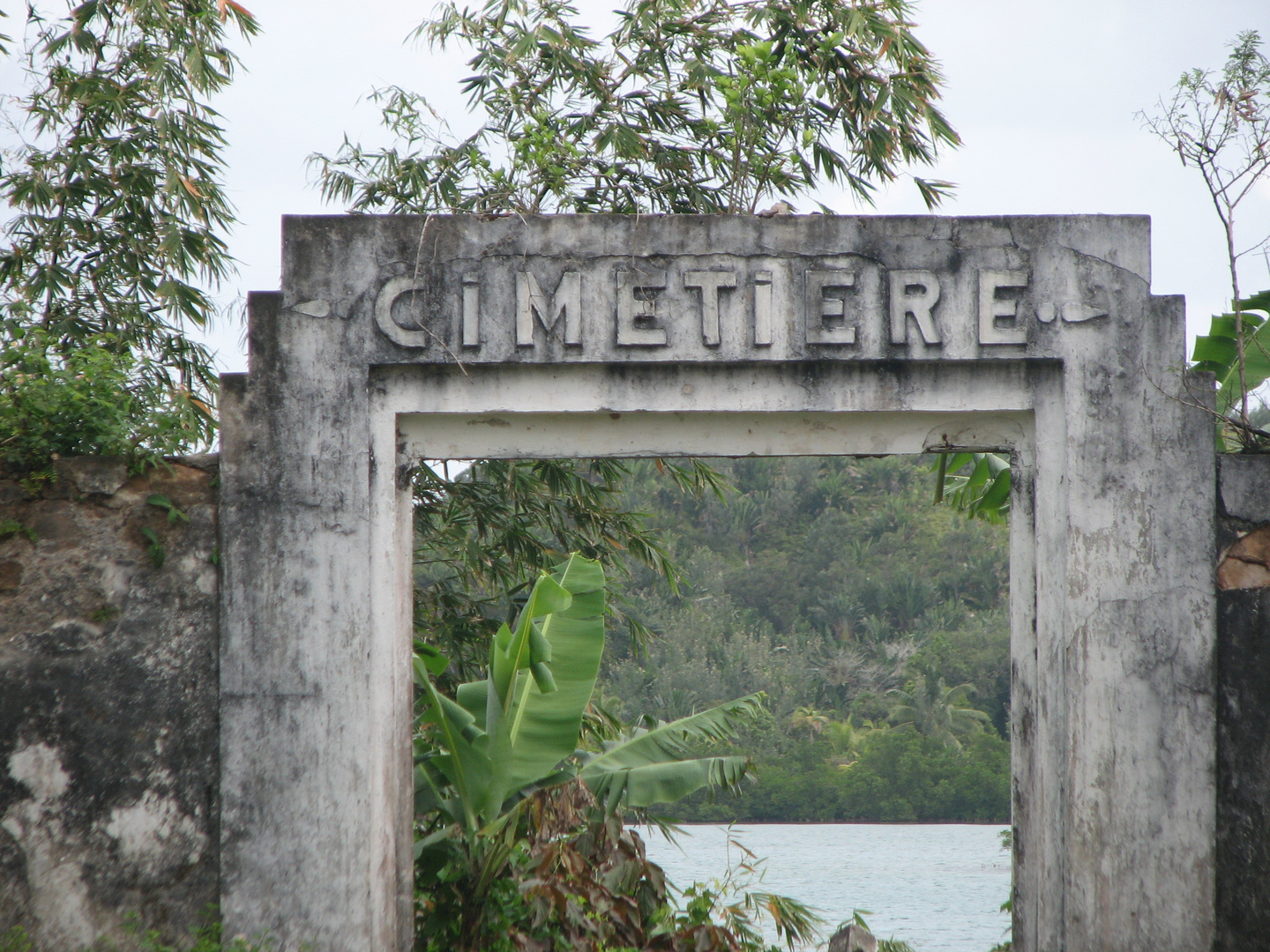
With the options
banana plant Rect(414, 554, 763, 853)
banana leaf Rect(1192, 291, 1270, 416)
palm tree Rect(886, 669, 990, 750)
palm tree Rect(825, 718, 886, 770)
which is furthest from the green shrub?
palm tree Rect(886, 669, 990, 750)

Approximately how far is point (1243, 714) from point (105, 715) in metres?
3.87

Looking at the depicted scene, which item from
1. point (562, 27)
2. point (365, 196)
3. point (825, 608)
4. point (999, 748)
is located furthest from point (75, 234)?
point (825, 608)

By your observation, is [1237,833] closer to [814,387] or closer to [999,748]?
[814,387]

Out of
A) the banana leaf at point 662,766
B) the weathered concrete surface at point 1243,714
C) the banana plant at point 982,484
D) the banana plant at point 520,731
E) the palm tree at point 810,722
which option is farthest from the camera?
the palm tree at point 810,722

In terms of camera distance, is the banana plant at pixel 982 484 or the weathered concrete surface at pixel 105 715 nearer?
the weathered concrete surface at pixel 105 715

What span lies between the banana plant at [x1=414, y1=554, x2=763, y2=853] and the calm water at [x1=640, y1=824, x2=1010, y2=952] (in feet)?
2.95

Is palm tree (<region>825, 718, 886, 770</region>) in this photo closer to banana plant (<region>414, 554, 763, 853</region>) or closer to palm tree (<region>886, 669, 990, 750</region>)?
palm tree (<region>886, 669, 990, 750</region>)

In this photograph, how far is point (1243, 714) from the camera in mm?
3826

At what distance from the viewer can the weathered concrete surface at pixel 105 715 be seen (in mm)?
3834

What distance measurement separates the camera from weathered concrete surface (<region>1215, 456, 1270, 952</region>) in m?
3.78

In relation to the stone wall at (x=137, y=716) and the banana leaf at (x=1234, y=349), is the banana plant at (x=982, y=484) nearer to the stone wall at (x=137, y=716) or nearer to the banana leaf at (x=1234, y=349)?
the banana leaf at (x=1234, y=349)

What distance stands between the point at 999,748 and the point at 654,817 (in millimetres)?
21218

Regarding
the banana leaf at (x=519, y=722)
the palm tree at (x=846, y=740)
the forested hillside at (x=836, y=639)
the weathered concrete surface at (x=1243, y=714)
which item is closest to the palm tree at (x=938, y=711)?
the forested hillside at (x=836, y=639)

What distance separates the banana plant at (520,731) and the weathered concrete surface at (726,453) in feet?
2.04
